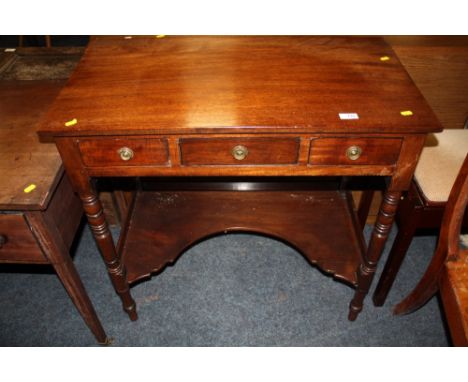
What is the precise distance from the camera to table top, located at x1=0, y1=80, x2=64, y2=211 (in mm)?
1033

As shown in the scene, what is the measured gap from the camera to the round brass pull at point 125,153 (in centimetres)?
102

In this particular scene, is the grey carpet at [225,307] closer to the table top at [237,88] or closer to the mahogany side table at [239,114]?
the mahogany side table at [239,114]

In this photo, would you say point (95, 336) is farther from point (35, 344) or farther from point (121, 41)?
point (121, 41)

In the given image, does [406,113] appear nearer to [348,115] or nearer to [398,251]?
[348,115]

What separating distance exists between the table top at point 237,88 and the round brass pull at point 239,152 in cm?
7

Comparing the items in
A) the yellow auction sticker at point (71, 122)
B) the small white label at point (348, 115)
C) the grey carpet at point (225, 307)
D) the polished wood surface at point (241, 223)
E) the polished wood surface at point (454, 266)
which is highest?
the small white label at point (348, 115)

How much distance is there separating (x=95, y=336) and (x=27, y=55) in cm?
119

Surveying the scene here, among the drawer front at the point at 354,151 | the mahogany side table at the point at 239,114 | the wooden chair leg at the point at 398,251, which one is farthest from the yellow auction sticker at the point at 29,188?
the wooden chair leg at the point at 398,251

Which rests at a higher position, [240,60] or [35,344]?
[240,60]

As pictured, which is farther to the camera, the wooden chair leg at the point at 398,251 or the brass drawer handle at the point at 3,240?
the wooden chair leg at the point at 398,251

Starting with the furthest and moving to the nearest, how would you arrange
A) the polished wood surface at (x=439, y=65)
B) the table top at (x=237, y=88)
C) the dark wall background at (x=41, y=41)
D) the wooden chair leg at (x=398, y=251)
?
the dark wall background at (x=41, y=41)
the polished wood surface at (x=439, y=65)
the wooden chair leg at (x=398, y=251)
the table top at (x=237, y=88)

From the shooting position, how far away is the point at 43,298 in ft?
5.59

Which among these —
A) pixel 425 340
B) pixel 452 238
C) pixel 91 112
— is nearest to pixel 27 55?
pixel 91 112

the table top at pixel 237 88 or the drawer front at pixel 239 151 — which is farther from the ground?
the table top at pixel 237 88
